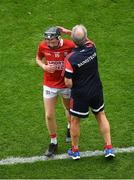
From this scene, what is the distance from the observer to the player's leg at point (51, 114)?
24.3 feet

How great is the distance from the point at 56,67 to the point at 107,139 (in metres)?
1.28

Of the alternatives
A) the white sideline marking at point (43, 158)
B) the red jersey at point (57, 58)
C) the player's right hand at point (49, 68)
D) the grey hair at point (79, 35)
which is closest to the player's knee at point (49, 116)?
the red jersey at point (57, 58)

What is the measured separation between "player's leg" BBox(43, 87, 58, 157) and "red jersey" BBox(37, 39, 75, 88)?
12cm

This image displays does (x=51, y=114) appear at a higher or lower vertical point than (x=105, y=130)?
higher

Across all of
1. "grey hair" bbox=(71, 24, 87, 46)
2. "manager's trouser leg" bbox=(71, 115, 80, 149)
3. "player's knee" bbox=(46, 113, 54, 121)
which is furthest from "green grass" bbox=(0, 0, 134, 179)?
"grey hair" bbox=(71, 24, 87, 46)

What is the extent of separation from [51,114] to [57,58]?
846 mm

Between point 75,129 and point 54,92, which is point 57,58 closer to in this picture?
point 54,92

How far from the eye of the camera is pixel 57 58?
7.21m

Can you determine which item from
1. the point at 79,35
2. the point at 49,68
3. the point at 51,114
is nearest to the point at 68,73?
the point at 49,68

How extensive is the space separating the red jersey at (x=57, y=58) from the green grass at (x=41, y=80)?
1.15 meters

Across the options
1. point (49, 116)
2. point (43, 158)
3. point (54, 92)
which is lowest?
point (43, 158)

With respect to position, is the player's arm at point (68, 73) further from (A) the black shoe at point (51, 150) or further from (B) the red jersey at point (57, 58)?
(A) the black shoe at point (51, 150)

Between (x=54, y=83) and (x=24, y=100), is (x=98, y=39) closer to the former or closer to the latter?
(x=24, y=100)

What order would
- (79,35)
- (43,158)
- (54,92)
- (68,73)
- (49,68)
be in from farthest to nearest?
(43,158) < (54,92) < (49,68) < (68,73) < (79,35)
